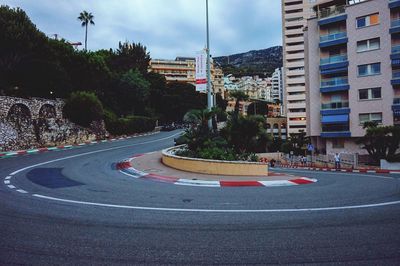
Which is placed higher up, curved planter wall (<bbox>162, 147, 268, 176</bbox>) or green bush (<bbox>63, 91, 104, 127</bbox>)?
green bush (<bbox>63, 91, 104, 127</bbox>)

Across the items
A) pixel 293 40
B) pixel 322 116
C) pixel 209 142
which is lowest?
pixel 209 142

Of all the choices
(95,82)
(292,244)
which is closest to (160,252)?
(292,244)

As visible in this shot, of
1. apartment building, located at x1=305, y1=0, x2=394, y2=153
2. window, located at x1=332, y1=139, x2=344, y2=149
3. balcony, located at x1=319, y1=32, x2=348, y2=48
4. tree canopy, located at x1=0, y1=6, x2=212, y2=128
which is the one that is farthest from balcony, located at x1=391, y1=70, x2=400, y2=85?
tree canopy, located at x1=0, y1=6, x2=212, y2=128

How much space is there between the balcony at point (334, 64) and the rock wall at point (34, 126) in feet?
103

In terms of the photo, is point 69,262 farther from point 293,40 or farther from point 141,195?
point 293,40

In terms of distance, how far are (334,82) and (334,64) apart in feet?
7.25

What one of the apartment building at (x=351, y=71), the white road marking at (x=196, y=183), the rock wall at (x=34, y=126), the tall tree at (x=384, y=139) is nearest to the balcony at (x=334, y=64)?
the apartment building at (x=351, y=71)

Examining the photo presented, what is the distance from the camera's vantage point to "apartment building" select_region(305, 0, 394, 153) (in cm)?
3416

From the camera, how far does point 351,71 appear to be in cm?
3634

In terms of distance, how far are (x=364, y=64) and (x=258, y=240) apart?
36703 millimetres

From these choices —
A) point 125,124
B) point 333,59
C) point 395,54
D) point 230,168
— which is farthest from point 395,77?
point 125,124

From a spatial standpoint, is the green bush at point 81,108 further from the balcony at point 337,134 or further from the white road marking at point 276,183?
the white road marking at point 276,183

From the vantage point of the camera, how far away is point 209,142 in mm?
17734

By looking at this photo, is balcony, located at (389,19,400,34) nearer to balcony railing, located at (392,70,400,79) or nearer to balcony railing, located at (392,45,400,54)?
A: balcony railing, located at (392,45,400,54)
